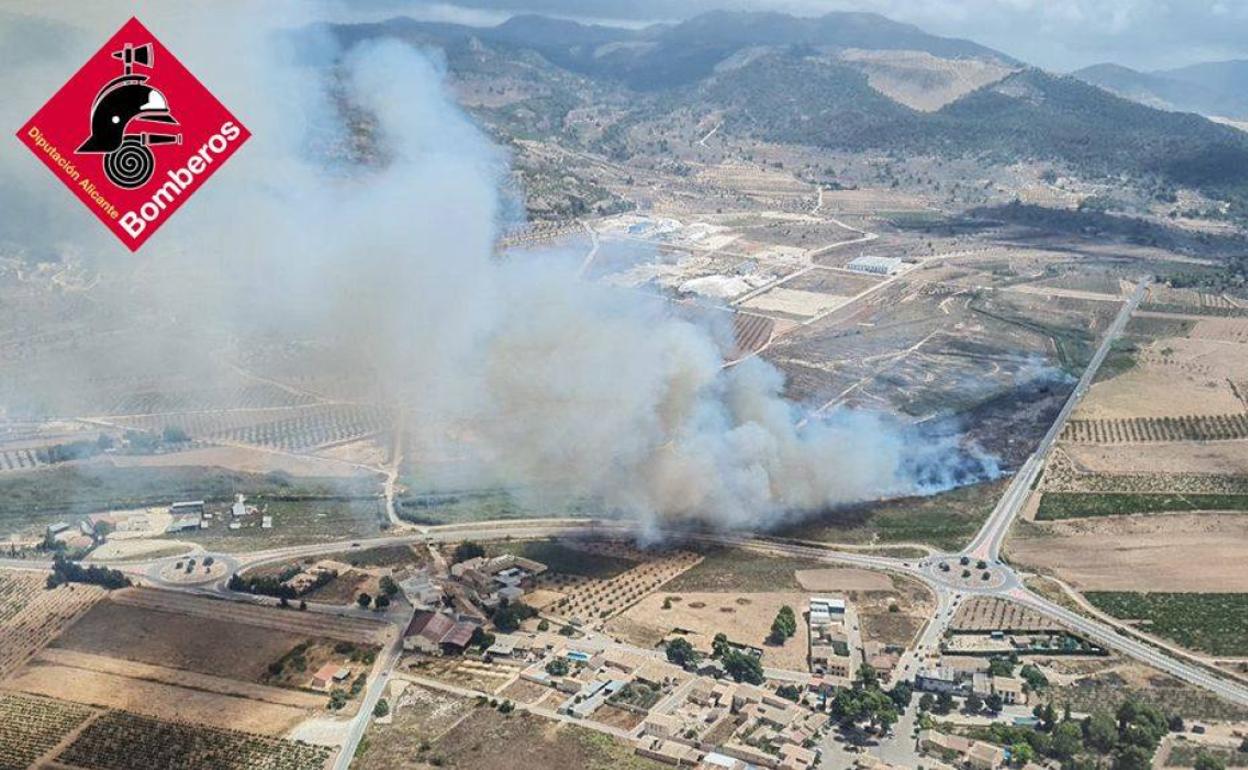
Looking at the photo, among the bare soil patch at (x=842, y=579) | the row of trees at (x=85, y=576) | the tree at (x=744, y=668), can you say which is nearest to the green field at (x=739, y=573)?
the bare soil patch at (x=842, y=579)

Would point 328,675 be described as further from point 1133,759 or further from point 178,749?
point 1133,759

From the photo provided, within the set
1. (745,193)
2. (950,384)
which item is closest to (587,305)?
(950,384)

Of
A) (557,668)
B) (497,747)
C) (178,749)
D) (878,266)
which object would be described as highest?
(878,266)

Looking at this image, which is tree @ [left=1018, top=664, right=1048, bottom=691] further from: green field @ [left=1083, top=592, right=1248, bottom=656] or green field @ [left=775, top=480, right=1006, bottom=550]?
green field @ [left=775, top=480, right=1006, bottom=550]

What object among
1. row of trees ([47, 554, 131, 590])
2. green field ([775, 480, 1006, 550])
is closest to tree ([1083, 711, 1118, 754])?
green field ([775, 480, 1006, 550])

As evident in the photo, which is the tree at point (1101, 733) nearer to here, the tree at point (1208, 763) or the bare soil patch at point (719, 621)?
the tree at point (1208, 763)

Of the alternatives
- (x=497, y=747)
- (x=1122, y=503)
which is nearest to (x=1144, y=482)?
(x=1122, y=503)
